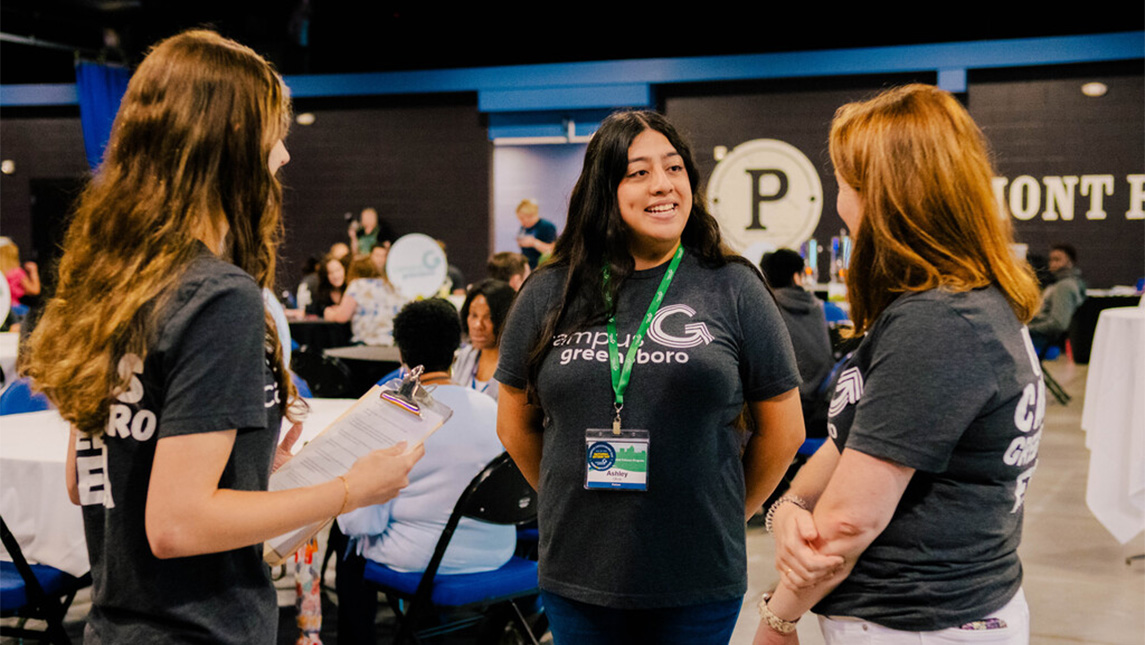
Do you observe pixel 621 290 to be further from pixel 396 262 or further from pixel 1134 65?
pixel 1134 65

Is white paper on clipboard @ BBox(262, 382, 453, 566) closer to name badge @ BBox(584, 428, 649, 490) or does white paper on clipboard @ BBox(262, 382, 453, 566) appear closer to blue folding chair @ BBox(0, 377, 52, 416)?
name badge @ BBox(584, 428, 649, 490)

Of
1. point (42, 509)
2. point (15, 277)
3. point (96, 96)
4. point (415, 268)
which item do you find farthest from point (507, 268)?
point (96, 96)

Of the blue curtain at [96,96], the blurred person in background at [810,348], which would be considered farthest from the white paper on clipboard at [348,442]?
the blue curtain at [96,96]

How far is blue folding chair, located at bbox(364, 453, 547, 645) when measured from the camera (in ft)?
8.12

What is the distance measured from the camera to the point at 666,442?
1.59 m

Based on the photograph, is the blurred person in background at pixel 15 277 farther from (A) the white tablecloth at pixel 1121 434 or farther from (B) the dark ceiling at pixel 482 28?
(A) the white tablecloth at pixel 1121 434

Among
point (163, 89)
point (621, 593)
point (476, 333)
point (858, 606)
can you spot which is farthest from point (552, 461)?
point (476, 333)

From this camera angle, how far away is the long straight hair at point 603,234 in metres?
1.70

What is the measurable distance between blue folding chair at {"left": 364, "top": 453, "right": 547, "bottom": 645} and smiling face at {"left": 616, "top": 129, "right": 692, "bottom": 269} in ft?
3.04

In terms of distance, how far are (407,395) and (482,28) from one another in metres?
12.6

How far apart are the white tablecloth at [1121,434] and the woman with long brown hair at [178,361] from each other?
12.2 ft

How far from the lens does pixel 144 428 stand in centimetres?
109

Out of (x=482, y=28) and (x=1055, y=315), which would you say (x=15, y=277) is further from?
(x=1055, y=315)

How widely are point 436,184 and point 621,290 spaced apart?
39.6 feet
